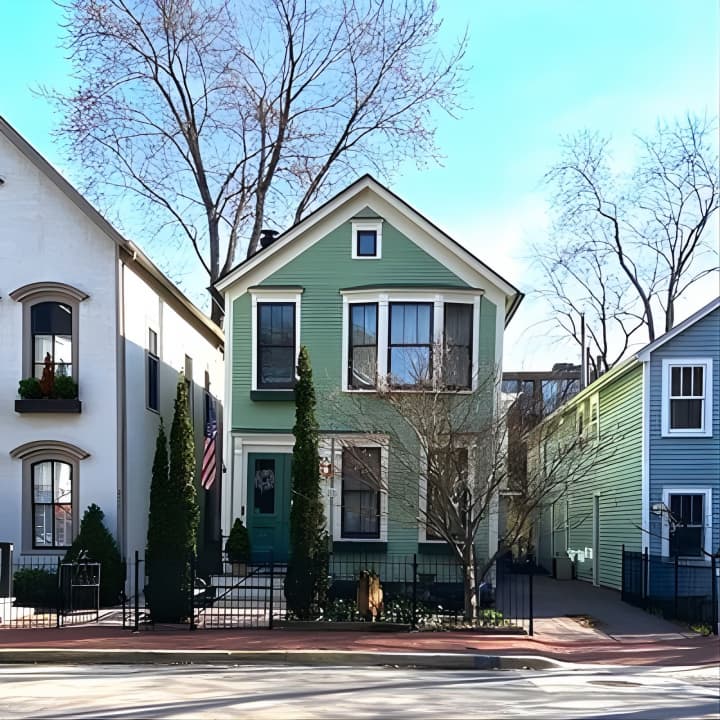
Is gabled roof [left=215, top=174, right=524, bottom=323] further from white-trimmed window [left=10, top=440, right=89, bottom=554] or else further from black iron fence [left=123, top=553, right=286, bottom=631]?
black iron fence [left=123, top=553, right=286, bottom=631]

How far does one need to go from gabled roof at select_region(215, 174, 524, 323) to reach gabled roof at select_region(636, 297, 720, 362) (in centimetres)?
318

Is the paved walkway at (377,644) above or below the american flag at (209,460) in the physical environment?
below

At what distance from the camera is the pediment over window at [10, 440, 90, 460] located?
20359 millimetres

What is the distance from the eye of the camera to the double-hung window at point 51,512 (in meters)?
20.5

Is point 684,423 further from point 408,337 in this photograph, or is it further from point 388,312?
point 388,312

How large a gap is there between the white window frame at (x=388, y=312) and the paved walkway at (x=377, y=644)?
247 inches

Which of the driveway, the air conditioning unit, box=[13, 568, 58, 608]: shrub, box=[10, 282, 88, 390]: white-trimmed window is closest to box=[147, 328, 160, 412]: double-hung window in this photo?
box=[10, 282, 88, 390]: white-trimmed window

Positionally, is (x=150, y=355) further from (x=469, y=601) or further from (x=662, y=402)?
(x=662, y=402)

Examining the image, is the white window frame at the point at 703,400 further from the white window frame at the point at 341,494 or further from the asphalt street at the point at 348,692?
the asphalt street at the point at 348,692

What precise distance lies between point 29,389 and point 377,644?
30.8ft

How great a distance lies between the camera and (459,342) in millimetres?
21953

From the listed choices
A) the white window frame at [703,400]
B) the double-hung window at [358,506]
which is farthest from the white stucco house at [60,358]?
the white window frame at [703,400]

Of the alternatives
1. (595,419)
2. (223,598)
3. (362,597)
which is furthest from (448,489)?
(595,419)

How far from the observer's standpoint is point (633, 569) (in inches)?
888
